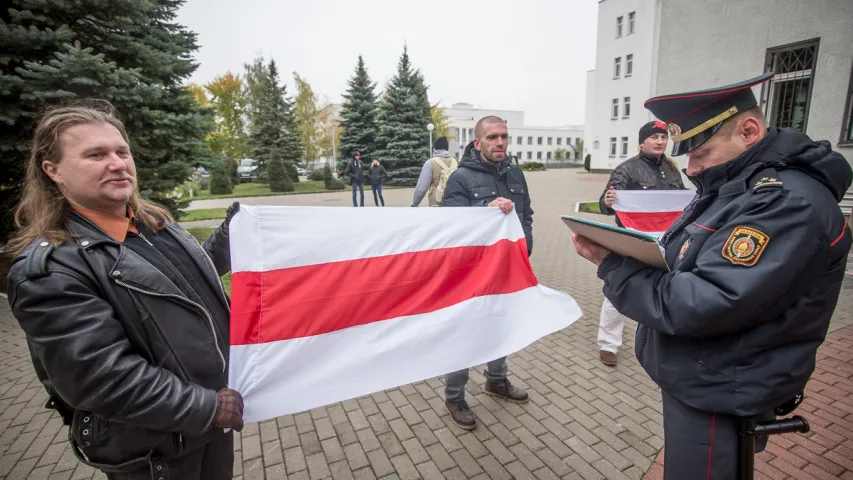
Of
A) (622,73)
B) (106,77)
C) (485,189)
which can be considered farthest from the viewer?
(622,73)

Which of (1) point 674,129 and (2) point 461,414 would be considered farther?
(2) point 461,414

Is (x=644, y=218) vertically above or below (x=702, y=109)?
below

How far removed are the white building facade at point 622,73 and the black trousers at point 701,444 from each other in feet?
111

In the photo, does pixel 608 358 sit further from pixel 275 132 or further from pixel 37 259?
pixel 275 132

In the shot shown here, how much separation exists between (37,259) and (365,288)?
4.55 feet

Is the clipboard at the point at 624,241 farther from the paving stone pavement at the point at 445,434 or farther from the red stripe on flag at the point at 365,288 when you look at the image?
the paving stone pavement at the point at 445,434

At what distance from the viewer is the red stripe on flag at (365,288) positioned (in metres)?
2.02

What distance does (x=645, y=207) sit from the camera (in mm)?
4379

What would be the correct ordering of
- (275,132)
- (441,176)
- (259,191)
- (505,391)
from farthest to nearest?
(275,132) < (259,191) < (441,176) < (505,391)

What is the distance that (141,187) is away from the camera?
786cm

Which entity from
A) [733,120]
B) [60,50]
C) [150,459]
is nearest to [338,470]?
[150,459]

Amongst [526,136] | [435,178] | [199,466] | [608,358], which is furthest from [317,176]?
[526,136]

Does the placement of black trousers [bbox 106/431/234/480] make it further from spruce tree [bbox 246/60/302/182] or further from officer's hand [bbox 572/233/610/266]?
spruce tree [bbox 246/60/302/182]

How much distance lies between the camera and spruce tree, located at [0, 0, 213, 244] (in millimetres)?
5871
